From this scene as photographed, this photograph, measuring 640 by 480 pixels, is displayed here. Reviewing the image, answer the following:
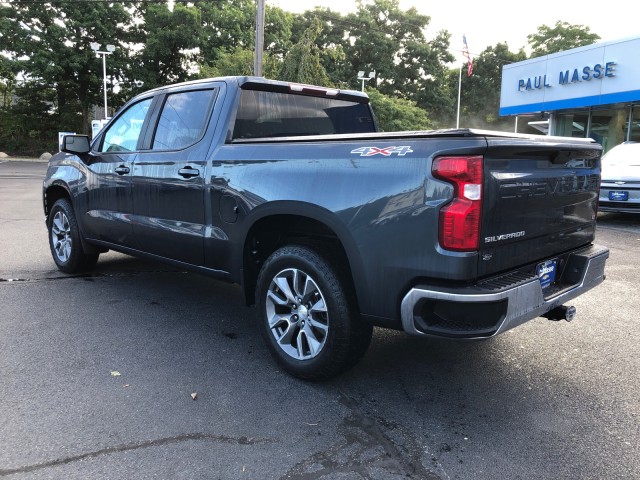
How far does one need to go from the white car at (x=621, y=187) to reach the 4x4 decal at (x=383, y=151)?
8.64 meters

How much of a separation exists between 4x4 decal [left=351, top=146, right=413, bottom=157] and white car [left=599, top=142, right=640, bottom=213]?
8.64m

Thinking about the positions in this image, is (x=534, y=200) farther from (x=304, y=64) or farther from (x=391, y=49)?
(x=391, y=49)

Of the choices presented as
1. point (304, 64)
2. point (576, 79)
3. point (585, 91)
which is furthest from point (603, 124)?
point (304, 64)

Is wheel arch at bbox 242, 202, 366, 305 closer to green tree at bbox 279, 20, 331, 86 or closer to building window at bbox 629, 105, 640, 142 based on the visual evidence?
building window at bbox 629, 105, 640, 142

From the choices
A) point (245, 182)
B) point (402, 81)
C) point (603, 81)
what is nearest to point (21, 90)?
point (402, 81)

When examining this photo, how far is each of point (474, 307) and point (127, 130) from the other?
3.71m

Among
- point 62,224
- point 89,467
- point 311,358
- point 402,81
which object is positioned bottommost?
point 89,467

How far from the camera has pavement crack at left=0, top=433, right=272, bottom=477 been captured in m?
2.48

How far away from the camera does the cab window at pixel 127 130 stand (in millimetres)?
4797

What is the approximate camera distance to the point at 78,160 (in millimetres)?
5445

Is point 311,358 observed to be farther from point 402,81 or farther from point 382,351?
point 402,81

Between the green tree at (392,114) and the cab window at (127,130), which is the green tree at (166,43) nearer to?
the green tree at (392,114)

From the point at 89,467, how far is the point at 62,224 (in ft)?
13.0

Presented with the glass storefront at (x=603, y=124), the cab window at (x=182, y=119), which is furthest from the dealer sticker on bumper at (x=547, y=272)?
the glass storefront at (x=603, y=124)
